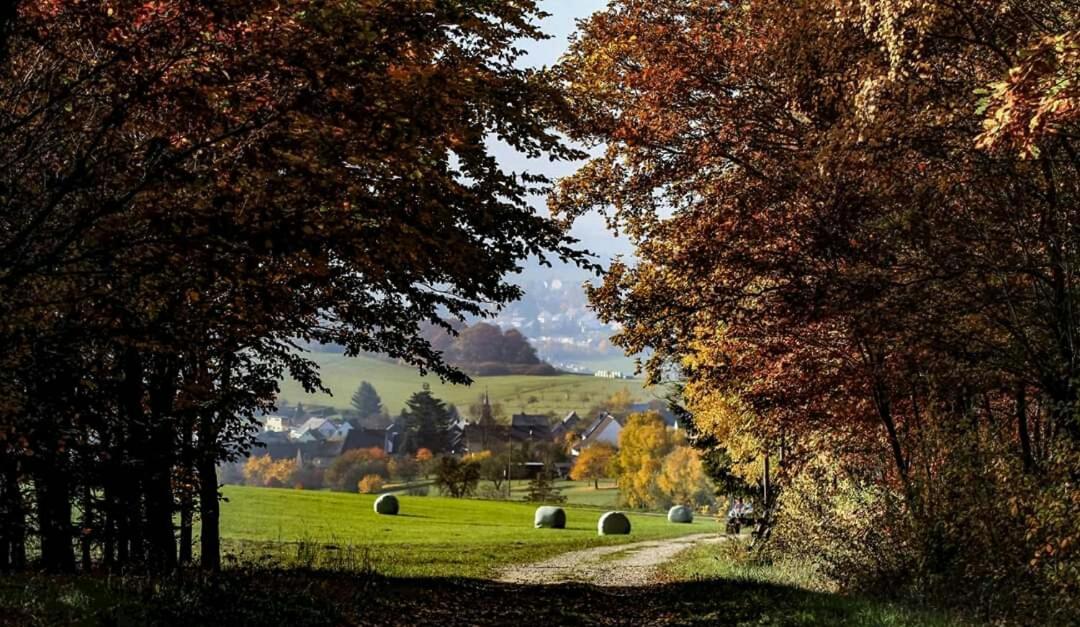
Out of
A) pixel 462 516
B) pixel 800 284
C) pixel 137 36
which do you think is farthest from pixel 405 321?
pixel 462 516

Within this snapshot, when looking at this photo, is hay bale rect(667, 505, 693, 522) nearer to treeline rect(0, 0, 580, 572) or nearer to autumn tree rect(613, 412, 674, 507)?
autumn tree rect(613, 412, 674, 507)

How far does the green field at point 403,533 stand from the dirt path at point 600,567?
1029 mm

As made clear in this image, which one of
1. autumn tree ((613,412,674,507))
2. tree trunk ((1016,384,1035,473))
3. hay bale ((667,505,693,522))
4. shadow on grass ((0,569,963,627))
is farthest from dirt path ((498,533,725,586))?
autumn tree ((613,412,674,507))

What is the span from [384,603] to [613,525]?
32.1m

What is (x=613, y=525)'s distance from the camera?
43312 mm

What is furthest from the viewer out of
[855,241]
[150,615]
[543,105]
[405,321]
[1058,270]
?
[405,321]

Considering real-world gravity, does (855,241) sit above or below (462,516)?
above

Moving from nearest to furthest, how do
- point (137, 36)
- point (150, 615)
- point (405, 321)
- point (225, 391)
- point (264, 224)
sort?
point (137, 36)
point (264, 224)
point (150, 615)
point (225, 391)
point (405, 321)

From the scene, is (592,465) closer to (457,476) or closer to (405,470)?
(405,470)

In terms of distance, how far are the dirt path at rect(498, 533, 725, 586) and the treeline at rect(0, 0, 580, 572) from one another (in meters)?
6.61

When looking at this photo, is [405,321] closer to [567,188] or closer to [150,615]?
[567,188]

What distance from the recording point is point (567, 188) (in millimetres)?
15484

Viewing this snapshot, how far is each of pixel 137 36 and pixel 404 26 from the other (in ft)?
9.66

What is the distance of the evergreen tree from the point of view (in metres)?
140
